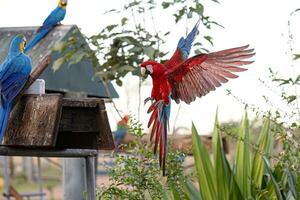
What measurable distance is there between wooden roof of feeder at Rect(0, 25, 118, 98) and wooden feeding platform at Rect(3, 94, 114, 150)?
1.30 meters

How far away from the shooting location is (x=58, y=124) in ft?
9.05

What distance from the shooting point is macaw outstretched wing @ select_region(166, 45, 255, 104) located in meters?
2.79

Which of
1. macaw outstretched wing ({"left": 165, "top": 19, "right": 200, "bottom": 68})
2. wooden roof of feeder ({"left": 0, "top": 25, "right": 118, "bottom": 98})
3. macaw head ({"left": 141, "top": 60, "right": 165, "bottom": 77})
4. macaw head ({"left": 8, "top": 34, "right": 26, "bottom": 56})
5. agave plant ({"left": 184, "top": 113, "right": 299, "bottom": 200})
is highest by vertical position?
wooden roof of feeder ({"left": 0, "top": 25, "right": 118, "bottom": 98})

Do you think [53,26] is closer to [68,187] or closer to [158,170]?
[68,187]

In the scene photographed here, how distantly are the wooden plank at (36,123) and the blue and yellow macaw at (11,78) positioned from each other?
0.05m

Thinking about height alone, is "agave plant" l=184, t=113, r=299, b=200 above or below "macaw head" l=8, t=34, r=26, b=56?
below

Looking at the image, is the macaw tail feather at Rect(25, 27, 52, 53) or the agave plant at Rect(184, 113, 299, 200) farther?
the macaw tail feather at Rect(25, 27, 52, 53)

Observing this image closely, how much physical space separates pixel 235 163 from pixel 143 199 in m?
0.73

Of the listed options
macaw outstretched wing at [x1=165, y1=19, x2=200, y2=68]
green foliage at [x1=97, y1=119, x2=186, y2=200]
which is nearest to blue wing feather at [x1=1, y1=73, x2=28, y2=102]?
macaw outstretched wing at [x1=165, y1=19, x2=200, y2=68]

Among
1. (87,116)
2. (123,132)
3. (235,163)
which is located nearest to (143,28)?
(235,163)

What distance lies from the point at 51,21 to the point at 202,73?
195cm

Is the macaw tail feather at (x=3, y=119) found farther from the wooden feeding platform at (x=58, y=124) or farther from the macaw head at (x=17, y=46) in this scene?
the macaw head at (x=17, y=46)

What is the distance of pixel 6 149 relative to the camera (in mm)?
2783

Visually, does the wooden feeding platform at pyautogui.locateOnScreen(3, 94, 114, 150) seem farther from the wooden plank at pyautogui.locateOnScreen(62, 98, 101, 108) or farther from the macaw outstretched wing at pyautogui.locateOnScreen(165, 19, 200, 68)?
the macaw outstretched wing at pyautogui.locateOnScreen(165, 19, 200, 68)
